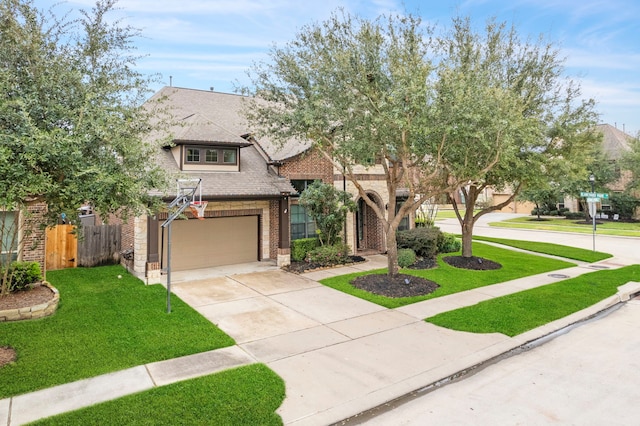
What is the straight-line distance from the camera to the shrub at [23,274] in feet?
29.2

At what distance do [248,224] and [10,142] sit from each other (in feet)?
33.3

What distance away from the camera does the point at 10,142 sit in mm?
5000

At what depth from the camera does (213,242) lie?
46.5 feet

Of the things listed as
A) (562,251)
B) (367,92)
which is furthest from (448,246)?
(367,92)

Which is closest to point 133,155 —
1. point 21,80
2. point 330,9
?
point 21,80

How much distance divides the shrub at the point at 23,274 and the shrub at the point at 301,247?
8.19m

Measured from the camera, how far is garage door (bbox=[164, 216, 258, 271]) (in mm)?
13445

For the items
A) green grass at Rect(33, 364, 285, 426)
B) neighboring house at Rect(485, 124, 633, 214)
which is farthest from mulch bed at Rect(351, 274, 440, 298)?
neighboring house at Rect(485, 124, 633, 214)

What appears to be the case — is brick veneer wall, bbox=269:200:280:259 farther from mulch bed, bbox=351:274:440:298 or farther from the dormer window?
mulch bed, bbox=351:274:440:298

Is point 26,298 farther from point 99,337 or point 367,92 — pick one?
point 367,92

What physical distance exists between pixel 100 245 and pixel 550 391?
14206 mm

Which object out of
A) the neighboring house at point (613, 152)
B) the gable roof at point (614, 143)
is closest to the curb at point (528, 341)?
the neighboring house at point (613, 152)

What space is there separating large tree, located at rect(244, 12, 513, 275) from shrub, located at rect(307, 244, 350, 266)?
12.0ft

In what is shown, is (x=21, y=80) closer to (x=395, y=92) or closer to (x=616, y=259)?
(x=395, y=92)
